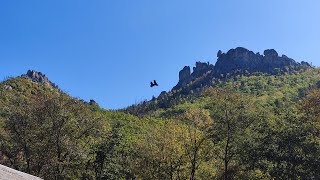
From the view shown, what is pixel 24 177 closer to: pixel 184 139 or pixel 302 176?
pixel 184 139

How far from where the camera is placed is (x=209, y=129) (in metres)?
44.4

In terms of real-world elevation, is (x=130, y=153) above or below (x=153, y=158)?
above

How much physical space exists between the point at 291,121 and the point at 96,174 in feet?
103

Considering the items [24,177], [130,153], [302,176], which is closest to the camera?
[24,177]

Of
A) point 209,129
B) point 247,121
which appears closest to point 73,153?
point 209,129

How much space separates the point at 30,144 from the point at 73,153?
5.72 metres

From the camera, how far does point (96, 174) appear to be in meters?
64.0

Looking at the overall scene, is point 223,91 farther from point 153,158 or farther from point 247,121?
point 153,158

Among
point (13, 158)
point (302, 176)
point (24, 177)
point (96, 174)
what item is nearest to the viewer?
point (24, 177)

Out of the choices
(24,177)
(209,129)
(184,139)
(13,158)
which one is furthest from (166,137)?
(24,177)

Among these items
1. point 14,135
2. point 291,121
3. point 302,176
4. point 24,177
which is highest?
point 291,121

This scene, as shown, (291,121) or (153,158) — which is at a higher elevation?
(291,121)

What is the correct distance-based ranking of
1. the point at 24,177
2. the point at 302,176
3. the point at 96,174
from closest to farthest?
the point at 24,177 → the point at 302,176 → the point at 96,174

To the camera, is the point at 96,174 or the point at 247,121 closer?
the point at 247,121
